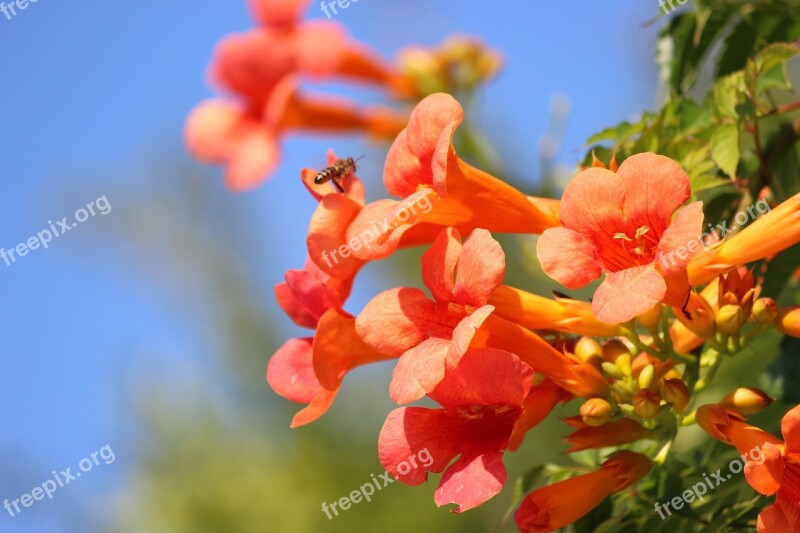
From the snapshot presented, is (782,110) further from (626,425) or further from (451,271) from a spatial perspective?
(451,271)

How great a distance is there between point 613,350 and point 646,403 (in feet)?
0.59

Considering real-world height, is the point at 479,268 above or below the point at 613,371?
above

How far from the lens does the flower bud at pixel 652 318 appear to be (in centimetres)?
213

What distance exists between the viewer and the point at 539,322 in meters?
2.17

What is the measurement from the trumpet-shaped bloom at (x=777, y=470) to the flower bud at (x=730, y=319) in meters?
0.24

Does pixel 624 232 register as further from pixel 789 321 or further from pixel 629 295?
Result: pixel 789 321

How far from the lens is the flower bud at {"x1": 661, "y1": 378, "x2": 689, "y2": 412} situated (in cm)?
209

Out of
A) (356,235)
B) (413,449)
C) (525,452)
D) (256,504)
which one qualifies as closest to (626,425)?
(413,449)

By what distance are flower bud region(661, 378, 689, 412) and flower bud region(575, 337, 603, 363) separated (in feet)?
0.58

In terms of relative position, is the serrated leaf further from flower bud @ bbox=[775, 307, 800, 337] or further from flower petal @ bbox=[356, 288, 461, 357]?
flower petal @ bbox=[356, 288, 461, 357]

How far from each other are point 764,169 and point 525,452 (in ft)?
16.5
